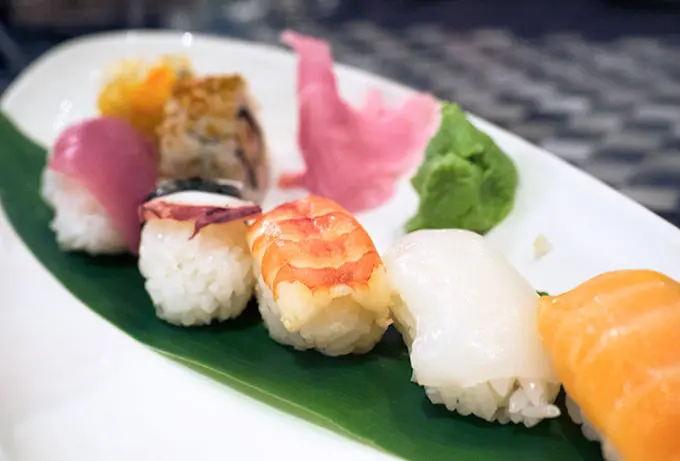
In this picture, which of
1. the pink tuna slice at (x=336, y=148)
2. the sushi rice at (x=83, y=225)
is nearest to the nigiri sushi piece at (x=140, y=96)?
the sushi rice at (x=83, y=225)

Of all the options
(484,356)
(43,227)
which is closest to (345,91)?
(43,227)

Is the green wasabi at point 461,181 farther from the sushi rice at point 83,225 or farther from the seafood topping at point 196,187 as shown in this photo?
the sushi rice at point 83,225

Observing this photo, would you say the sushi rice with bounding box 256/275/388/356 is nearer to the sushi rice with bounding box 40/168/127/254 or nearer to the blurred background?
the sushi rice with bounding box 40/168/127/254

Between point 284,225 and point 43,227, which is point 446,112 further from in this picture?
point 43,227

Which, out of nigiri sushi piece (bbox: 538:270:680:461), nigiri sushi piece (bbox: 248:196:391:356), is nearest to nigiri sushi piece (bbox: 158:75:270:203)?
nigiri sushi piece (bbox: 248:196:391:356)

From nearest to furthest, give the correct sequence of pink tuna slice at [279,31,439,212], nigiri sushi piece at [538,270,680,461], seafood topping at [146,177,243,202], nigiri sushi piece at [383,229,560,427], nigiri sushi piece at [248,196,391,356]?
1. nigiri sushi piece at [538,270,680,461]
2. nigiri sushi piece at [383,229,560,427]
3. nigiri sushi piece at [248,196,391,356]
4. seafood topping at [146,177,243,202]
5. pink tuna slice at [279,31,439,212]
